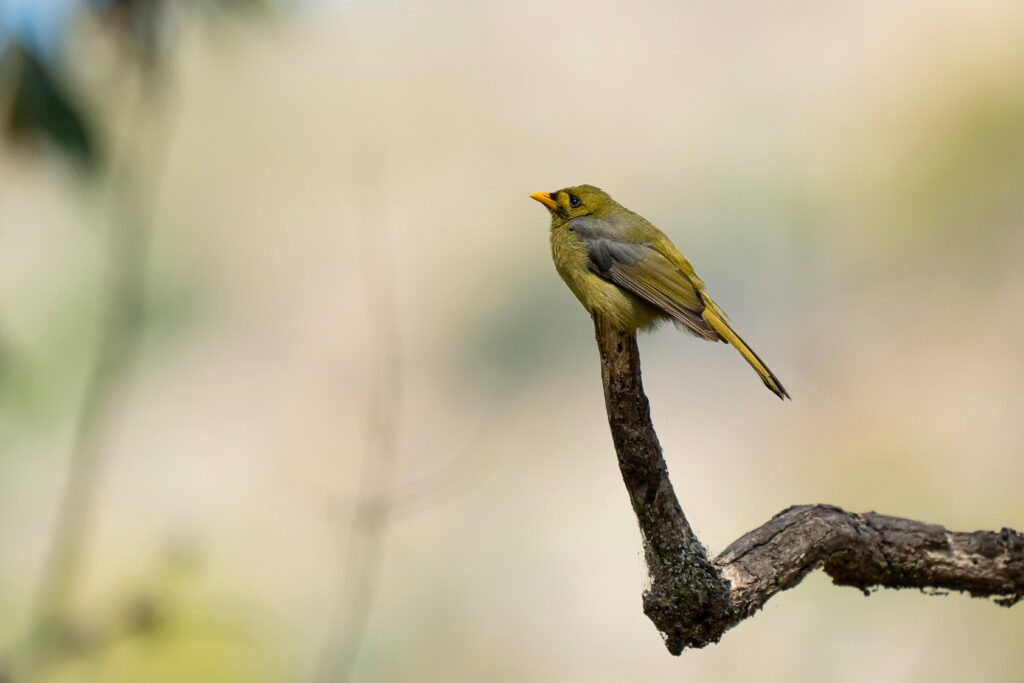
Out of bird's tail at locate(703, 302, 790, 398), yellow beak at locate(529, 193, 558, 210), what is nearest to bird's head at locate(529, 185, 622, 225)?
yellow beak at locate(529, 193, 558, 210)

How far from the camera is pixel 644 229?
4.81 metres

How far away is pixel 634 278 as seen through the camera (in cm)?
436

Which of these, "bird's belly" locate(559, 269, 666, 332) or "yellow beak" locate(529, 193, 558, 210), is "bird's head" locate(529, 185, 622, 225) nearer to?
"yellow beak" locate(529, 193, 558, 210)

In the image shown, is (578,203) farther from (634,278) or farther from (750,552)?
(750,552)

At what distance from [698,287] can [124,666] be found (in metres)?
4.89

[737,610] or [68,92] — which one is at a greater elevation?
[68,92]

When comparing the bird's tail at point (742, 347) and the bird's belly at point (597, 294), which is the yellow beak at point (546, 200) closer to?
the bird's belly at point (597, 294)

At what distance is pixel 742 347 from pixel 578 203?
1.34 m

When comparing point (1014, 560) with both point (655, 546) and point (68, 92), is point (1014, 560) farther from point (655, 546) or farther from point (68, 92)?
point (68, 92)

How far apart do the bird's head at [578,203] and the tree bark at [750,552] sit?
62.4 inches

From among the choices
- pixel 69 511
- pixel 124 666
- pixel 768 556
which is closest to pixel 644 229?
pixel 768 556

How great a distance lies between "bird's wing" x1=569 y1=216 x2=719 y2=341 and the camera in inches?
166

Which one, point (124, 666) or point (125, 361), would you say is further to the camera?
point (124, 666)

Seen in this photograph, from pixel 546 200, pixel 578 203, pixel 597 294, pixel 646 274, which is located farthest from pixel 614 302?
pixel 546 200
